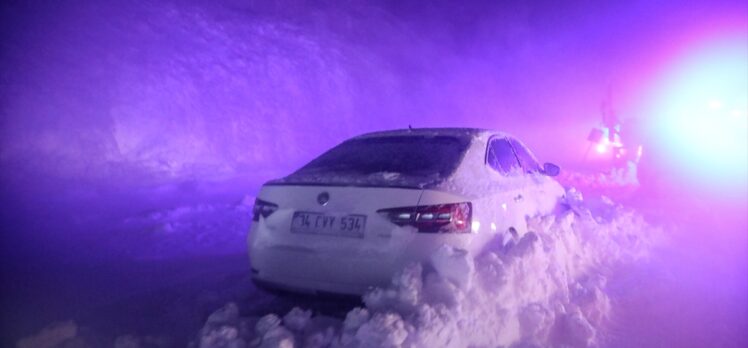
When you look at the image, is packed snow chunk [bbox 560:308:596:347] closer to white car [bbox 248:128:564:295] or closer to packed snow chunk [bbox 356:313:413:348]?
white car [bbox 248:128:564:295]

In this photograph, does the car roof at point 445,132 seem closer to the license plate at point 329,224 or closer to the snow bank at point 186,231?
the license plate at point 329,224

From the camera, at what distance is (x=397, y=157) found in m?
3.19

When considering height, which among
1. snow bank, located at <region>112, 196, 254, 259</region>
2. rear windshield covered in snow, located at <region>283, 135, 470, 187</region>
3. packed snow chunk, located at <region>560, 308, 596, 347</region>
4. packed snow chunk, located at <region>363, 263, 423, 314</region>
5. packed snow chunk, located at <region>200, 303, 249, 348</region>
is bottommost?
packed snow chunk, located at <region>560, 308, 596, 347</region>

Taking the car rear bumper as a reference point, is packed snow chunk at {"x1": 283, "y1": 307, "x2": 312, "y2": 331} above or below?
below

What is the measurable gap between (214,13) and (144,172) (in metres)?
5.25

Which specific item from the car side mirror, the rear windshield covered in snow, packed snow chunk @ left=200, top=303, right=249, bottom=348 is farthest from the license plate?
the car side mirror

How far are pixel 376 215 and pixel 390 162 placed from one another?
0.68m

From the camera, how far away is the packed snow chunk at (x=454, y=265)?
2432 mm

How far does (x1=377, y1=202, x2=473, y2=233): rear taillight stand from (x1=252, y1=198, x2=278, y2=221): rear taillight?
31.7 inches

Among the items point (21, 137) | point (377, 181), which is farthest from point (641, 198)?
point (21, 137)

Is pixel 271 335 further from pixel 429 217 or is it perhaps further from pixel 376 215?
pixel 429 217

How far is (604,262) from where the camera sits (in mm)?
4285

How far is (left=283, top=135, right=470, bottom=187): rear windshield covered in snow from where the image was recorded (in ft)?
9.05

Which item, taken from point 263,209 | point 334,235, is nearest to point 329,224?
point 334,235
